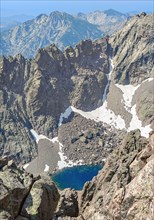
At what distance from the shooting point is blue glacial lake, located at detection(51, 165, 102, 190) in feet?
568

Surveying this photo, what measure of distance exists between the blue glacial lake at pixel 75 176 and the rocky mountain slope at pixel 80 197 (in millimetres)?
124044

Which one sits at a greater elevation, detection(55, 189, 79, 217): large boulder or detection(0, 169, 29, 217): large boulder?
detection(55, 189, 79, 217): large boulder

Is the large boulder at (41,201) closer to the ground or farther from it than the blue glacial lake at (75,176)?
closer to the ground

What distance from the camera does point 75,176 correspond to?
183 metres

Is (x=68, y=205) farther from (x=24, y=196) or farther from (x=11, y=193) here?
(x=11, y=193)

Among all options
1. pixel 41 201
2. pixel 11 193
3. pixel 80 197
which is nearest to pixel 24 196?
pixel 11 193

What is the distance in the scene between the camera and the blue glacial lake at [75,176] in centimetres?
17312

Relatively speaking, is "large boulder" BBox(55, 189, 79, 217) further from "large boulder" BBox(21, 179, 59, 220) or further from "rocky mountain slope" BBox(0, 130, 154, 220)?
"large boulder" BBox(21, 179, 59, 220)

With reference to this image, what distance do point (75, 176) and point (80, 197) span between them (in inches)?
5257

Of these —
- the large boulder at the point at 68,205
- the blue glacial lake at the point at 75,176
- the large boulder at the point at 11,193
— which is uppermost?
the blue glacial lake at the point at 75,176

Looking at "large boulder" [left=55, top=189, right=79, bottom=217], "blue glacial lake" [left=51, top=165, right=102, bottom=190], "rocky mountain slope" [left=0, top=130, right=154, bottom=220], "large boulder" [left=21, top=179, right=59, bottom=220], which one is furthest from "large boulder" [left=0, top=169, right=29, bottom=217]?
"blue glacial lake" [left=51, top=165, right=102, bottom=190]

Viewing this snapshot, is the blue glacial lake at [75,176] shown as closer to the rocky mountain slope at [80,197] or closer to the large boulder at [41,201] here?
the rocky mountain slope at [80,197]

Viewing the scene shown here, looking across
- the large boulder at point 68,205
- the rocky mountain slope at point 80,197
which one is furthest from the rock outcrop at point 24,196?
the large boulder at point 68,205

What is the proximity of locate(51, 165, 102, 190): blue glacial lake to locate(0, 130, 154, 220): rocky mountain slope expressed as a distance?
407 feet
